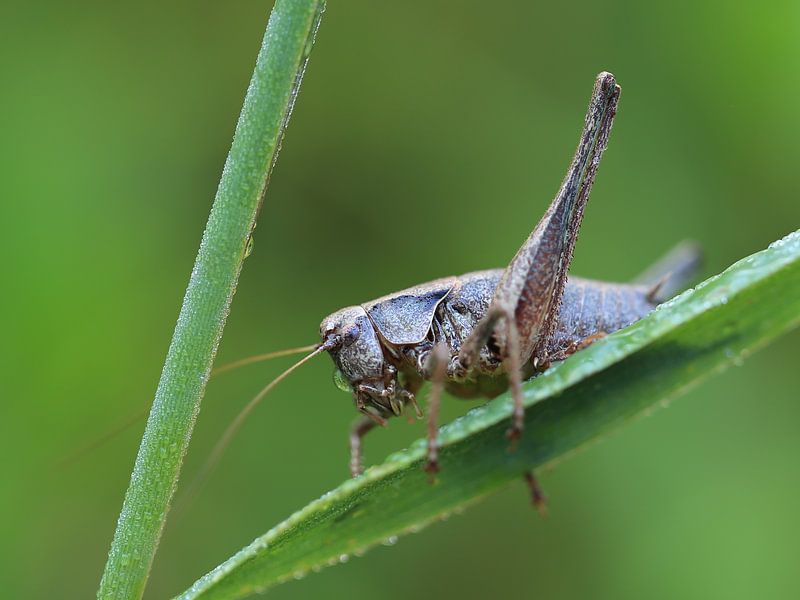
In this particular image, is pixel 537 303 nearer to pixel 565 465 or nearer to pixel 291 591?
pixel 565 465

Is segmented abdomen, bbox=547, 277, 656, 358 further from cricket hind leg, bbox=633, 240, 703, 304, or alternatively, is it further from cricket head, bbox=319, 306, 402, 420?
cricket head, bbox=319, 306, 402, 420

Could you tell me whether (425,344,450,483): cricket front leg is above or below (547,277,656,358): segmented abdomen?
below

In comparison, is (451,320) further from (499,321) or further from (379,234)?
(379,234)

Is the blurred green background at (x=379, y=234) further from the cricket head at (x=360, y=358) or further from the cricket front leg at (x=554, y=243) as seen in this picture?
the cricket front leg at (x=554, y=243)

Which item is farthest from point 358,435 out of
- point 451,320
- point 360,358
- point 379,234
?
point 379,234

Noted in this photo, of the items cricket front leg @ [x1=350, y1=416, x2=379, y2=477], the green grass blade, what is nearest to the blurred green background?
cricket front leg @ [x1=350, y1=416, x2=379, y2=477]

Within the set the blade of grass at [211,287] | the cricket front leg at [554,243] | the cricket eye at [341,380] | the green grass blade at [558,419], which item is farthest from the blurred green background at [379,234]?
the green grass blade at [558,419]

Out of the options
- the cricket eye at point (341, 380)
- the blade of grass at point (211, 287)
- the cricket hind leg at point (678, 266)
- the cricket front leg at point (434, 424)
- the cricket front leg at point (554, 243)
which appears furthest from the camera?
the cricket hind leg at point (678, 266)
